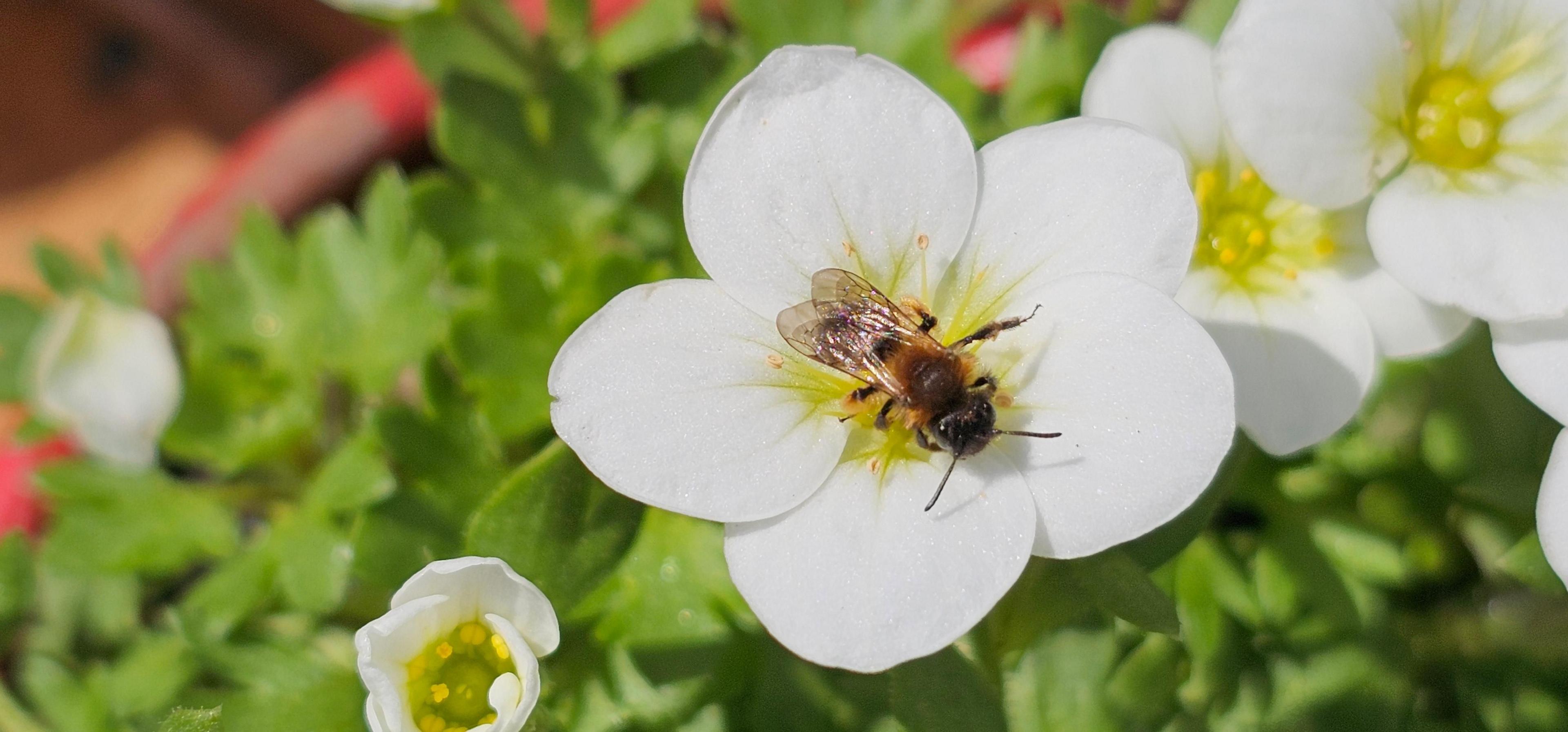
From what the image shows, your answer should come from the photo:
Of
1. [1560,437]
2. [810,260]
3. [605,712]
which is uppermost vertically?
[810,260]

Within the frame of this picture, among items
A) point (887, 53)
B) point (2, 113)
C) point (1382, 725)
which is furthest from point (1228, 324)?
point (2, 113)

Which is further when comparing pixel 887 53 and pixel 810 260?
pixel 887 53

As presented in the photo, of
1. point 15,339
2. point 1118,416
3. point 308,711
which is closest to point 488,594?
point 308,711

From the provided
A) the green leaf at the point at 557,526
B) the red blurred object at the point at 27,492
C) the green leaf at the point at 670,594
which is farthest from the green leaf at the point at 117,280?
the green leaf at the point at 557,526

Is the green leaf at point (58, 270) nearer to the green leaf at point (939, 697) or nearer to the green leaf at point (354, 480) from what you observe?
the green leaf at point (354, 480)

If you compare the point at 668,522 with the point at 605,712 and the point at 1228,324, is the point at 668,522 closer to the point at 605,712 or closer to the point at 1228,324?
the point at 605,712
